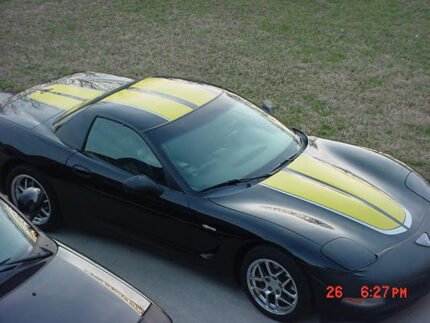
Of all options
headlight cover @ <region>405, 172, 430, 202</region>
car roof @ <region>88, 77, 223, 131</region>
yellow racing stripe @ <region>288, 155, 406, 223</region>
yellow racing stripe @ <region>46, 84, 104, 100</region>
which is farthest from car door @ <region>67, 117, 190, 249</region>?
headlight cover @ <region>405, 172, 430, 202</region>

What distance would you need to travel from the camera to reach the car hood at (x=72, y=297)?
331 cm

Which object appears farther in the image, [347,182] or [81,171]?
[81,171]

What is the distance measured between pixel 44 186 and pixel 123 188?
A: 0.94 meters

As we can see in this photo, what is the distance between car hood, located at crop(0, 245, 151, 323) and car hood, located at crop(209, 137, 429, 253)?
119 cm

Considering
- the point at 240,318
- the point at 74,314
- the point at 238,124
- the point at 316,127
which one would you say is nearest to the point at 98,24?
the point at 316,127

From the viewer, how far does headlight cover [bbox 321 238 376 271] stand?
13.5 ft

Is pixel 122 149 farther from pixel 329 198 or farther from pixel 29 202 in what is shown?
pixel 329 198

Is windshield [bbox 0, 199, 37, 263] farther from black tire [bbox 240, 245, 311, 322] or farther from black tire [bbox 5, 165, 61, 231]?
black tire [bbox 240, 245, 311, 322]

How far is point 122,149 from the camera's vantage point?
502cm

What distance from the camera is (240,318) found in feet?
14.9

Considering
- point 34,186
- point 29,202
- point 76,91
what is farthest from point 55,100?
point 29,202

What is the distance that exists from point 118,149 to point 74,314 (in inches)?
75.6

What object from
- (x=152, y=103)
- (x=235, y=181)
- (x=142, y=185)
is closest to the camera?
(x=142, y=185)
